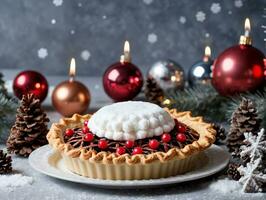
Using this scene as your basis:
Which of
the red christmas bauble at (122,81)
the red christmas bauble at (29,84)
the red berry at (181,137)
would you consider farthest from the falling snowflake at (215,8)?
the red berry at (181,137)

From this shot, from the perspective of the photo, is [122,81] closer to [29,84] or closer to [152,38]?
[29,84]

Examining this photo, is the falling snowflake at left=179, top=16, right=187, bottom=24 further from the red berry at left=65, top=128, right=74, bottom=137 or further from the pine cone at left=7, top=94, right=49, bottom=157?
the red berry at left=65, top=128, right=74, bottom=137

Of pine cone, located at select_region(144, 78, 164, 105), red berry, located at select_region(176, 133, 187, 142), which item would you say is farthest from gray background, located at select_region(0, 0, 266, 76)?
red berry, located at select_region(176, 133, 187, 142)

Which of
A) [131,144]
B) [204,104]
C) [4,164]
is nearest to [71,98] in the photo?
[204,104]

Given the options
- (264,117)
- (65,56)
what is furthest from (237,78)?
(65,56)

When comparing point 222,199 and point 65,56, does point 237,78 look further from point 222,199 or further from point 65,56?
point 65,56
